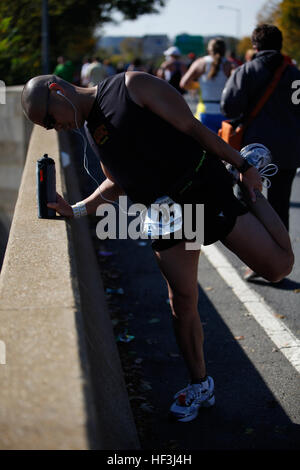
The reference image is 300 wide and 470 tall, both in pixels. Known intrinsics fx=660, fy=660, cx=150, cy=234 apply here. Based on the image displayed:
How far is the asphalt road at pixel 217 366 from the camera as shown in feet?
11.9

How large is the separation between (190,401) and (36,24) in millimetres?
20865

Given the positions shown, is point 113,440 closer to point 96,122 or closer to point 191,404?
point 191,404

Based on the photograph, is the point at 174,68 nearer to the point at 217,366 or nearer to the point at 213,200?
the point at 217,366

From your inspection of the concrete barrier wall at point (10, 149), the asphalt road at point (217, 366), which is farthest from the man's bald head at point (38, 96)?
the concrete barrier wall at point (10, 149)

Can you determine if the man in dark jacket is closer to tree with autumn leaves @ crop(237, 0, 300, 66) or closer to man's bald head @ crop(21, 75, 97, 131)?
man's bald head @ crop(21, 75, 97, 131)

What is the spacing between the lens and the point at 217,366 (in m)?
4.52

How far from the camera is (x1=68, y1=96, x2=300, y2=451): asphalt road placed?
3.63m

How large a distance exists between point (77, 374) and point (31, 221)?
6.65 feet

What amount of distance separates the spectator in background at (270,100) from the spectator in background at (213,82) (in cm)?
239

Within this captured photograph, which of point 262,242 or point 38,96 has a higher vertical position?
point 38,96

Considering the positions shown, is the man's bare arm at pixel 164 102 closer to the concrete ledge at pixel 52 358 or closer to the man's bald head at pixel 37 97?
the man's bald head at pixel 37 97

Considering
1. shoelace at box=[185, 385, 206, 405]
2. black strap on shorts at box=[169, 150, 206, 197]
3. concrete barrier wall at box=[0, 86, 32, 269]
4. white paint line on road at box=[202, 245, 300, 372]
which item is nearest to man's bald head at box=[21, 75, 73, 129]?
black strap on shorts at box=[169, 150, 206, 197]

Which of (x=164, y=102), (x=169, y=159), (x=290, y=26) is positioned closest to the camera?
(x=164, y=102)

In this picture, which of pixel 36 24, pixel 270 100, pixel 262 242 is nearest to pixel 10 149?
pixel 270 100
